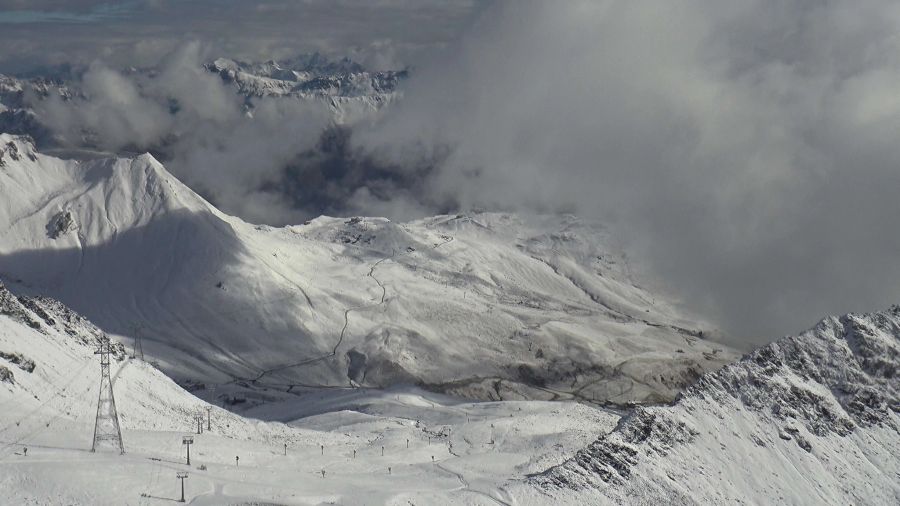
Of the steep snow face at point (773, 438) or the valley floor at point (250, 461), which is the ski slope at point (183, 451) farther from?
the steep snow face at point (773, 438)

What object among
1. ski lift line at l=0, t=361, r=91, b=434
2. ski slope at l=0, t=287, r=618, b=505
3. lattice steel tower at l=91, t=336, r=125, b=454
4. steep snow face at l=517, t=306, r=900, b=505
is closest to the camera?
ski slope at l=0, t=287, r=618, b=505

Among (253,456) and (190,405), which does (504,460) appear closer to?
(253,456)

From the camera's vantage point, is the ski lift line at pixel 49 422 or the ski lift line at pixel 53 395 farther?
the ski lift line at pixel 53 395

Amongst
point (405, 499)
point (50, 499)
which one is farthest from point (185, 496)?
point (405, 499)

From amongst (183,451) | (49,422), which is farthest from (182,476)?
(49,422)

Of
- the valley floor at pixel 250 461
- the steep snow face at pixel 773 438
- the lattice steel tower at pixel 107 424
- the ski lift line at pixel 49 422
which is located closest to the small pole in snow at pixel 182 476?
the valley floor at pixel 250 461

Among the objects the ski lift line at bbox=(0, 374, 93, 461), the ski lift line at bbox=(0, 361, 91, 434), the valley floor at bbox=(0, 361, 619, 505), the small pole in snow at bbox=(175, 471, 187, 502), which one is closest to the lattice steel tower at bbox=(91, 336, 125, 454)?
the valley floor at bbox=(0, 361, 619, 505)

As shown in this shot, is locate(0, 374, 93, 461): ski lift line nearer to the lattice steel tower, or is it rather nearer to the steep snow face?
A: the lattice steel tower

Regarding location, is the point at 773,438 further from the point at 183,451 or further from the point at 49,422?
the point at 49,422
